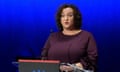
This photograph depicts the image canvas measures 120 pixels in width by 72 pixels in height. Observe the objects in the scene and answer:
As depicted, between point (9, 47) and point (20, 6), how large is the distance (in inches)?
16.3

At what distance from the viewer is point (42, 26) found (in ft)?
9.59

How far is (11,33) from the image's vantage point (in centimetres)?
295

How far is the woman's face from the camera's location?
1794 millimetres

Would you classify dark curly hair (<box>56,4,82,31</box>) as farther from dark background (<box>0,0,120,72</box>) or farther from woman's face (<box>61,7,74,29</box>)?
dark background (<box>0,0,120,72</box>)

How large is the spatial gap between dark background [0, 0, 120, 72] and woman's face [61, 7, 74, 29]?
100cm

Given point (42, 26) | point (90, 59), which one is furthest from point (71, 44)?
point (42, 26)

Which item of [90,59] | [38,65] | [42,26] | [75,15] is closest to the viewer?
[38,65]

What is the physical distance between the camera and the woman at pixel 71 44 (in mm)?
1712

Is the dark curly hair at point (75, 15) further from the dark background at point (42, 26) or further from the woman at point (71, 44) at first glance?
the dark background at point (42, 26)

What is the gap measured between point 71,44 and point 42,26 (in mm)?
1187

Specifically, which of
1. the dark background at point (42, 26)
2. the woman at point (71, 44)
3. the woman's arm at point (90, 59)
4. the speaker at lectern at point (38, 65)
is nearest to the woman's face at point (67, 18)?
the woman at point (71, 44)

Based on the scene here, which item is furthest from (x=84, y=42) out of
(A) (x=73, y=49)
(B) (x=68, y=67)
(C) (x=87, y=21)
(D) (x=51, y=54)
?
(C) (x=87, y=21)

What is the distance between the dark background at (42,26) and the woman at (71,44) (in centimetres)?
98

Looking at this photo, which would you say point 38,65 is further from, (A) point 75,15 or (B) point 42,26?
(B) point 42,26
